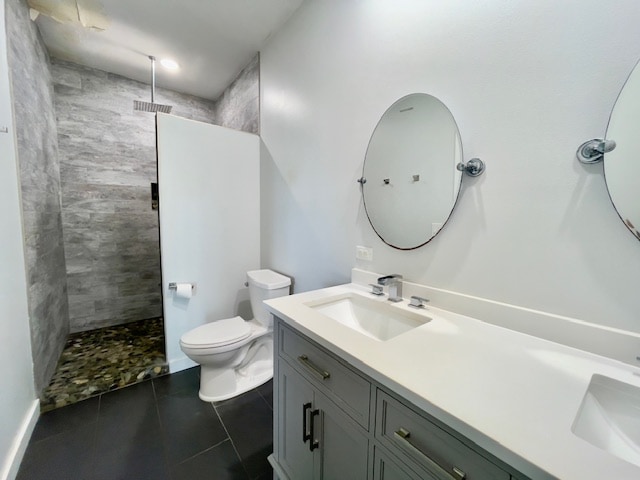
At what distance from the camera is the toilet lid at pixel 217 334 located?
65.1 inches

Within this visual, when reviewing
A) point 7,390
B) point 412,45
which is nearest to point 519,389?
point 412,45

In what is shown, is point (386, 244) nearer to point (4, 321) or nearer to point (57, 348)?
point (4, 321)

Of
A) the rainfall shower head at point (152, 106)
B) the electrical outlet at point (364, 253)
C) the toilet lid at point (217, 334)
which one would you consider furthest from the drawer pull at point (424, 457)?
the rainfall shower head at point (152, 106)

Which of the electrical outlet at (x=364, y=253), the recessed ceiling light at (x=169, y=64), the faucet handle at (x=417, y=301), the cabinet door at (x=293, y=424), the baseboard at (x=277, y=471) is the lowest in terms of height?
the baseboard at (x=277, y=471)

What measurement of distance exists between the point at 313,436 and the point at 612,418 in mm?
832

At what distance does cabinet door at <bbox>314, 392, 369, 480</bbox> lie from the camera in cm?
75

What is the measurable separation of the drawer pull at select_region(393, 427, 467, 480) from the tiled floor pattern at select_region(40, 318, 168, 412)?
206 cm

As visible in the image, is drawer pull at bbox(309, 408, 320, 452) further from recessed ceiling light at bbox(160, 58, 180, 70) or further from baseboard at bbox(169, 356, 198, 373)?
recessed ceiling light at bbox(160, 58, 180, 70)

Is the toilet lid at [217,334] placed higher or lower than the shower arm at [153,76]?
lower

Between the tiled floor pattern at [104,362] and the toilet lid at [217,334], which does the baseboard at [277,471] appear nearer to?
the toilet lid at [217,334]

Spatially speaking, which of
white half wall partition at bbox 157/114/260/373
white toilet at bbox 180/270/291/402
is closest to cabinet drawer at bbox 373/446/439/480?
white toilet at bbox 180/270/291/402

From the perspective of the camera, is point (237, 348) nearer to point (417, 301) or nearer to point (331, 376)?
point (331, 376)

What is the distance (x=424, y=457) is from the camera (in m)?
0.58

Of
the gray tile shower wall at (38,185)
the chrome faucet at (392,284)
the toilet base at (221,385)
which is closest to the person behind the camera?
the chrome faucet at (392,284)
